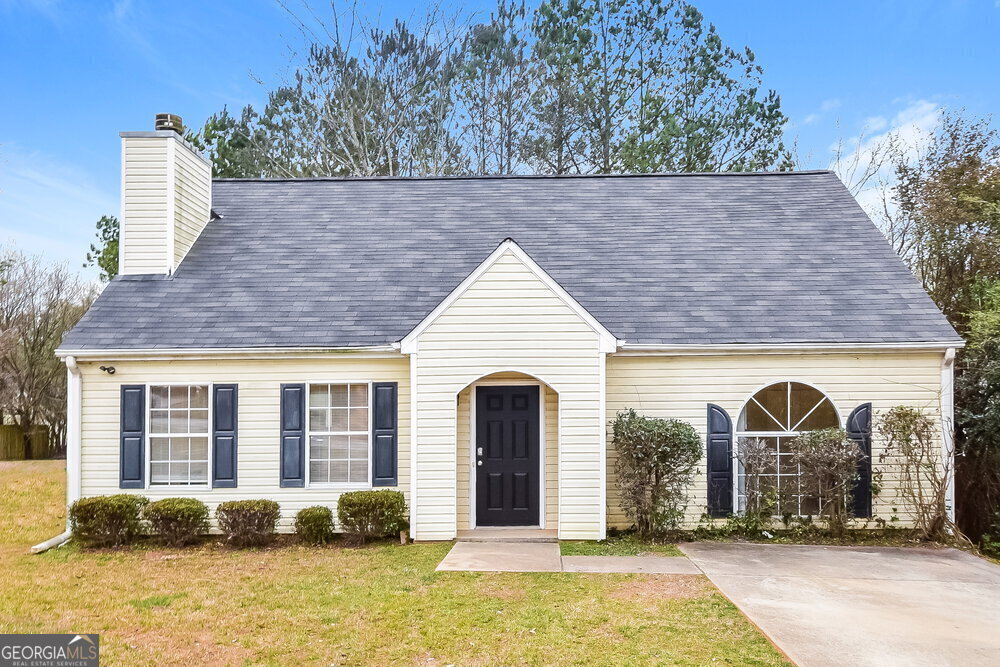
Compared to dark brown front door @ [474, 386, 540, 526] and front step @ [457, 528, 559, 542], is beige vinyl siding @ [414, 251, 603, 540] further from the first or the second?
dark brown front door @ [474, 386, 540, 526]

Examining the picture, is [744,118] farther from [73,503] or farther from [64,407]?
[64,407]

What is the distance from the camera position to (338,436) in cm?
1032

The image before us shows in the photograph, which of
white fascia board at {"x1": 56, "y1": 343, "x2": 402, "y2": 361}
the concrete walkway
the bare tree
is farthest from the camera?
the bare tree

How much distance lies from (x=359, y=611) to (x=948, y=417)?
8.76 m

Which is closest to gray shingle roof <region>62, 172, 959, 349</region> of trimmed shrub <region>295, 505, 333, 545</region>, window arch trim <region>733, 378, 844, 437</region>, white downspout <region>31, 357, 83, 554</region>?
white downspout <region>31, 357, 83, 554</region>

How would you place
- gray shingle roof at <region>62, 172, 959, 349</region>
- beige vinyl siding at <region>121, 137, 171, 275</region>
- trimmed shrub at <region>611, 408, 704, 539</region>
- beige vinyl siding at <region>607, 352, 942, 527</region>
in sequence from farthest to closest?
beige vinyl siding at <region>121, 137, 171, 275</region> < gray shingle roof at <region>62, 172, 959, 349</region> < beige vinyl siding at <region>607, 352, 942, 527</region> < trimmed shrub at <region>611, 408, 704, 539</region>

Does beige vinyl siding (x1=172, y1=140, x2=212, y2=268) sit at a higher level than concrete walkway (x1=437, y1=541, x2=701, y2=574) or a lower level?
higher

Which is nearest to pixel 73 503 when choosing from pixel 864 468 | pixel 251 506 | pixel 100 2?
pixel 251 506

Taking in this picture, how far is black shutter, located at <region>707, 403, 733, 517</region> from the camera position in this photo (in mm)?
10203

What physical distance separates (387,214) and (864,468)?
30.8ft

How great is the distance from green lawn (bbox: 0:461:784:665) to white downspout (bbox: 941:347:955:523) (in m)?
4.93

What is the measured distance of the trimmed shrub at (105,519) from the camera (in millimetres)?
9500

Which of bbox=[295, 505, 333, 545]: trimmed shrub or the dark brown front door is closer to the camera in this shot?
bbox=[295, 505, 333, 545]: trimmed shrub

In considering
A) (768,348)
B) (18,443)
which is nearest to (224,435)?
(768,348)
